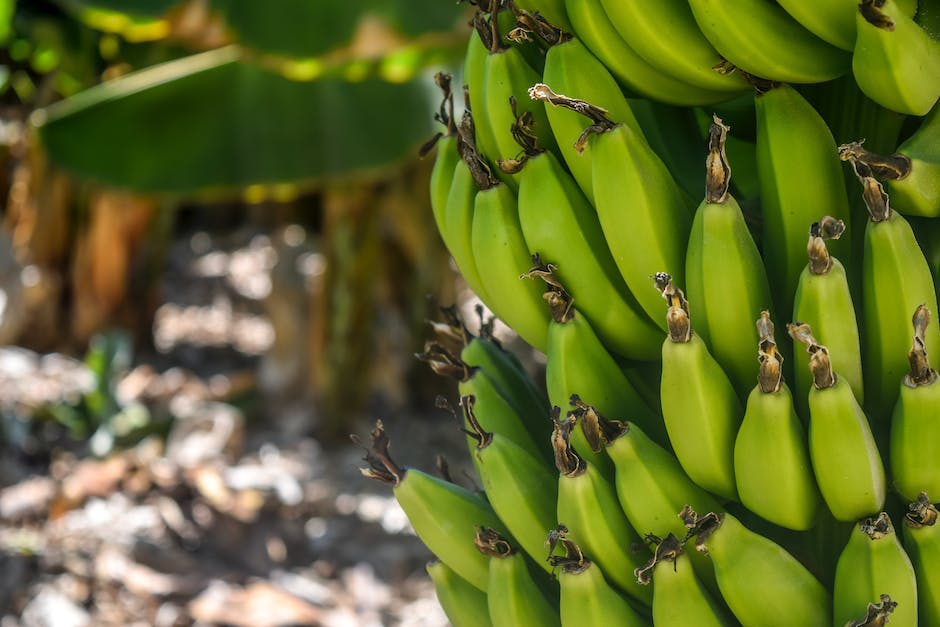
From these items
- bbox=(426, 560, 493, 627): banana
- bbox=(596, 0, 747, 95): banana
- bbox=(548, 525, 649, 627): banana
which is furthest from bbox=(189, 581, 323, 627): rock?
bbox=(596, 0, 747, 95): banana

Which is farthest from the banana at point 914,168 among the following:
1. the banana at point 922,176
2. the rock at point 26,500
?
the rock at point 26,500

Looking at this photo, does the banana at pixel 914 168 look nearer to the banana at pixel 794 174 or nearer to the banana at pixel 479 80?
the banana at pixel 794 174

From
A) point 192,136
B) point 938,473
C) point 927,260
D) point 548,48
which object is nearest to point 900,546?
point 938,473

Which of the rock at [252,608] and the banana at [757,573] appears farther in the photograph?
the rock at [252,608]

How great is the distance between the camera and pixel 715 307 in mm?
819

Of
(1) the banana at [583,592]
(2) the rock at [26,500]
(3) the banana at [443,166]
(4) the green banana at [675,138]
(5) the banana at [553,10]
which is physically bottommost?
(2) the rock at [26,500]

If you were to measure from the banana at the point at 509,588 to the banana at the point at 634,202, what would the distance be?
25 cm

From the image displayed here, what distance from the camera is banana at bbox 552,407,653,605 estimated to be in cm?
85

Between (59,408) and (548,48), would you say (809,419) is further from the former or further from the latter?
(59,408)

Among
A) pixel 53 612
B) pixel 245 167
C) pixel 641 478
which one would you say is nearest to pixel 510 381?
pixel 641 478

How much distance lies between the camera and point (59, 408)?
3.76 m

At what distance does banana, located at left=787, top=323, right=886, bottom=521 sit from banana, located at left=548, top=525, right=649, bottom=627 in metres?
0.20

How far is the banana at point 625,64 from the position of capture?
877 mm

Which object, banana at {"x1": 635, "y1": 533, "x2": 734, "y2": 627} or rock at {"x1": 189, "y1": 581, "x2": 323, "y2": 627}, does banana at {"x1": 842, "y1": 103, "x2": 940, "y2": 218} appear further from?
rock at {"x1": 189, "y1": 581, "x2": 323, "y2": 627}
